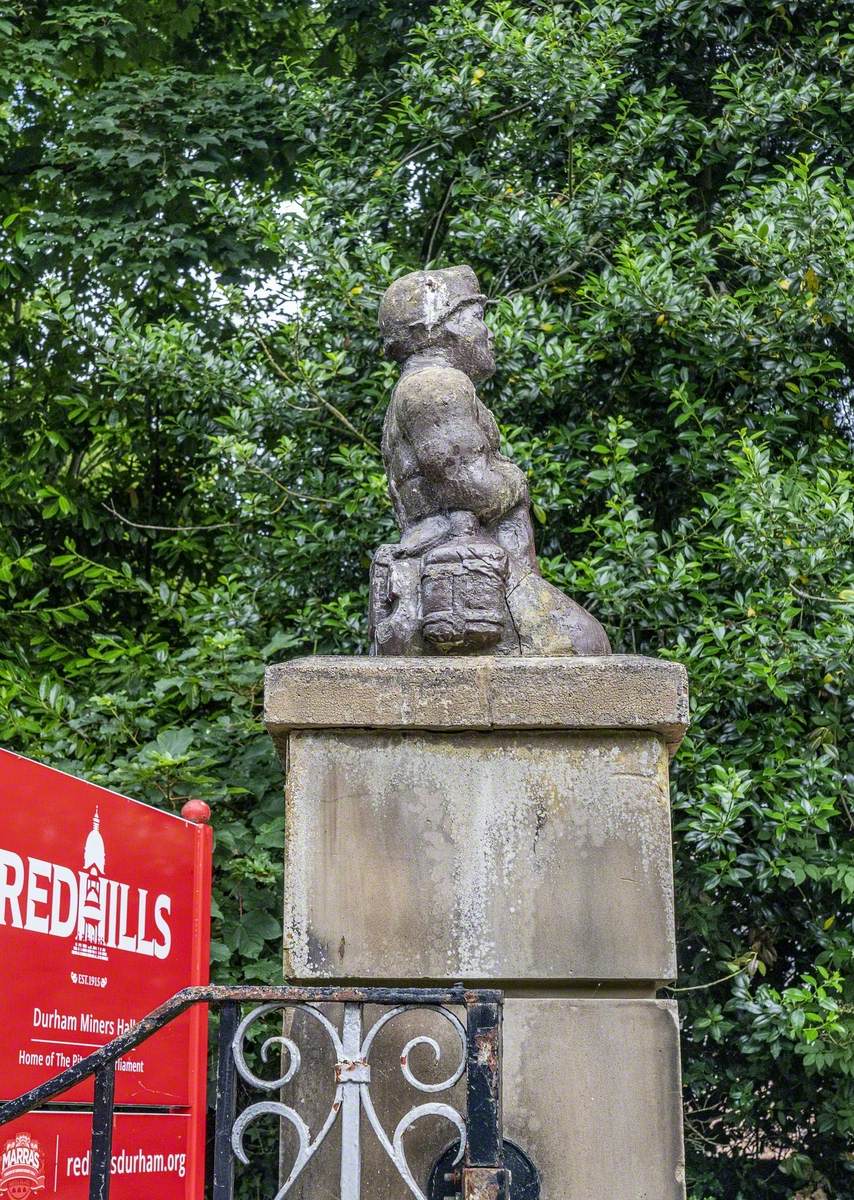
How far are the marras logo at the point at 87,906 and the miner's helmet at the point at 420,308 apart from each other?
1.55m

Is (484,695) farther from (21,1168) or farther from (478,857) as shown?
(21,1168)

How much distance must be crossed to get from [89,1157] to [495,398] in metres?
3.86

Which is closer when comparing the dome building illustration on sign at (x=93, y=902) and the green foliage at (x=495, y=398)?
the dome building illustration on sign at (x=93, y=902)

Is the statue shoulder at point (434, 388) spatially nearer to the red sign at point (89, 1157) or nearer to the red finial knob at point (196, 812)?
the red finial knob at point (196, 812)

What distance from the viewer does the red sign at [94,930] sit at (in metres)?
3.31

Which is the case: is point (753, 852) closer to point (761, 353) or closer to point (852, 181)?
point (761, 353)

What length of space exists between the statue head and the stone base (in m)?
1.78

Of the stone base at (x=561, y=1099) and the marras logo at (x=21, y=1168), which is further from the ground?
the stone base at (x=561, y=1099)

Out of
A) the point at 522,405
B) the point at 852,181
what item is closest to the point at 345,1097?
the point at 522,405

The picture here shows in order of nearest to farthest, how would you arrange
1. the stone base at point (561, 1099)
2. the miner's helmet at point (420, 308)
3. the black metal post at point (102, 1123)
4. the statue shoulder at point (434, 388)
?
the black metal post at point (102, 1123) < the stone base at point (561, 1099) < the statue shoulder at point (434, 388) < the miner's helmet at point (420, 308)

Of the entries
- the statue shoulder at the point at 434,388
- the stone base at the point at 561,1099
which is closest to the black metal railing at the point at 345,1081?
the stone base at the point at 561,1099

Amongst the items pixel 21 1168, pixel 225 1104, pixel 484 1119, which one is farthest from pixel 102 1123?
pixel 21 1168

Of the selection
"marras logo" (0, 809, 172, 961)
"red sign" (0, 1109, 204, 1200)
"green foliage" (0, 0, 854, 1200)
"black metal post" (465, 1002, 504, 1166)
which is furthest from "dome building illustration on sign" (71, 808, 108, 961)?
"green foliage" (0, 0, 854, 1200)

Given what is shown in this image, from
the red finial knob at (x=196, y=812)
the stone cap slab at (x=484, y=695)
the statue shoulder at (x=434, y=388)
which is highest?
the statue shoulder at (x=434, y=388)
